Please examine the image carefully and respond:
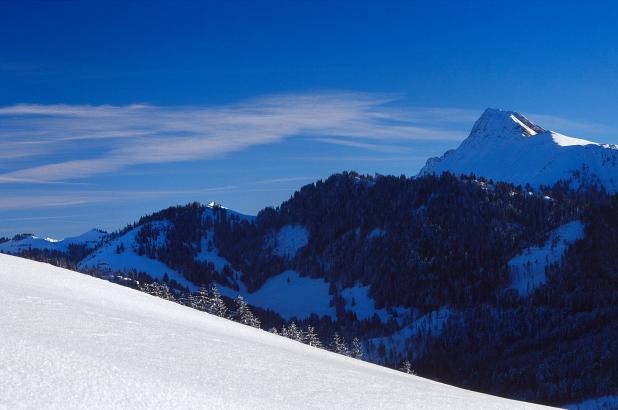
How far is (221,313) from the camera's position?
247 feet

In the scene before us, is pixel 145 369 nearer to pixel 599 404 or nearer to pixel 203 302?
pixel 203 302

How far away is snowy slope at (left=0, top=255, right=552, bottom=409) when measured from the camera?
8922mm

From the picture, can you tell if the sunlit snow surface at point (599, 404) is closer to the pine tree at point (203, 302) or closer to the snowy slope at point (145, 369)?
the pine tree at point (203, 302)

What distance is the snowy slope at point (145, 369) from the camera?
8.92 meters

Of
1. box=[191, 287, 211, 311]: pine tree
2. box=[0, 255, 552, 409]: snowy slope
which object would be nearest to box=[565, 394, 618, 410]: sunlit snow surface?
box=[191, 287, 211, 311]: pine tree

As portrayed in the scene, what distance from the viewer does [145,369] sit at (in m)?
10.6

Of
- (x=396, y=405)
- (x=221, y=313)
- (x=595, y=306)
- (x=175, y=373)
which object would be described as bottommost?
(x=595, y=306)

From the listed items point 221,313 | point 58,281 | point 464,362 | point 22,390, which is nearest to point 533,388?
point 464,362

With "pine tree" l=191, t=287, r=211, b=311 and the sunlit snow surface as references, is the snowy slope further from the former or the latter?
the sunlit snow surface

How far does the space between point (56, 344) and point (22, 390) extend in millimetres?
2687

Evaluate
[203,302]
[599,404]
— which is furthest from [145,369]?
[599,404]

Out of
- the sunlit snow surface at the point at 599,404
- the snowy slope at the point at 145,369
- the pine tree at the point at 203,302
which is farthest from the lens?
the sunlit snow surface at the point at 599,404

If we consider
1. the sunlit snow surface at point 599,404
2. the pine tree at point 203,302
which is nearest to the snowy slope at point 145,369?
the pine tree at point 203,302

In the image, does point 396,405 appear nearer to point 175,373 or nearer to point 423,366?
point 175,373
